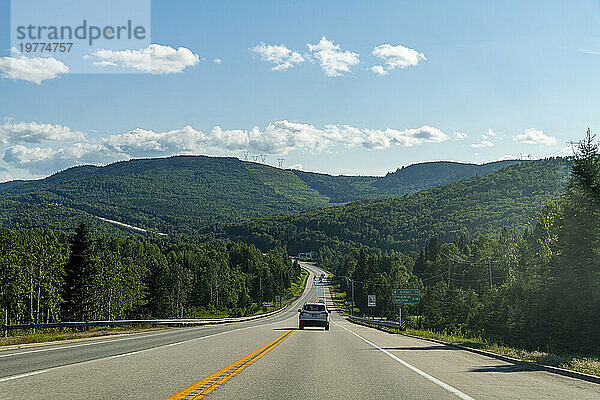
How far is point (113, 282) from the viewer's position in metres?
92.1

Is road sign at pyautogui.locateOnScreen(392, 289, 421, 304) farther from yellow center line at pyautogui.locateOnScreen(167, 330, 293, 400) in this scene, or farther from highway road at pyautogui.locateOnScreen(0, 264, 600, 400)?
yellow center line at pyautogui.locateOnScreen(167, 330, 293, 400)

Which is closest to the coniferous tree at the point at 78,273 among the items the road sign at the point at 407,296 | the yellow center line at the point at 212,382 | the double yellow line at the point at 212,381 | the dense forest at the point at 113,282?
the dense forest at the point at 113,282

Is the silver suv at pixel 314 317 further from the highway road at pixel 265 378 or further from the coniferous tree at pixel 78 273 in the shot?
the coniferous tree at pixel 78 273

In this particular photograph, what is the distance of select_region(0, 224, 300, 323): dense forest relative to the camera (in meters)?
58.8

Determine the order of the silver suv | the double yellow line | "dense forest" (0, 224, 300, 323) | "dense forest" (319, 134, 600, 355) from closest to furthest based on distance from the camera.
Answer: the double yellow line, the silver suv, "dense forest" (319, 134, 600, 355), "dense forest" (0, 224, 300, 323)

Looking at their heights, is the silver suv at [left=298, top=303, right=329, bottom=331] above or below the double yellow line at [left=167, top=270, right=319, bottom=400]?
below

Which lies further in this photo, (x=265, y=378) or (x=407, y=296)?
(x=407, y=296)

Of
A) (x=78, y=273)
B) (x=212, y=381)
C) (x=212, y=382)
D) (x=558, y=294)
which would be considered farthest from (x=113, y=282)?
(x=212, y=382)

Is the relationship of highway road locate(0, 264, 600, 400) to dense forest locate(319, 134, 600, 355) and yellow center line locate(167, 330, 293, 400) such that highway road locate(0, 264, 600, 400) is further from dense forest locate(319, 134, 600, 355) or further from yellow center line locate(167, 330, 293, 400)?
dense forest locate(319, 134, 600, 355)

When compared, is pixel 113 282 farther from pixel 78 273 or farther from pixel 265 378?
pixel 265 378

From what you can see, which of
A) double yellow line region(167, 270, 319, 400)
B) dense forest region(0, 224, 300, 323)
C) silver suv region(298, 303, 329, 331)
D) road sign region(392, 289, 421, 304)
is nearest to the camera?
double yellow line region(167, 270, 319, 400)

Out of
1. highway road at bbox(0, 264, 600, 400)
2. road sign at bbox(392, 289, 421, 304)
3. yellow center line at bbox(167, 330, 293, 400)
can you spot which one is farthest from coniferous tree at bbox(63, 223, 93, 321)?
yellow center line at bbox(167, 330, 293, 400)

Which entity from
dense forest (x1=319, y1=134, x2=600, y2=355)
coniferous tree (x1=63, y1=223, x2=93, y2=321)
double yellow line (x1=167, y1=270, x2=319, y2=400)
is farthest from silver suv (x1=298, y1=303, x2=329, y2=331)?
coniferous tree (x1=63, y1=223, x2=93, y2=321)

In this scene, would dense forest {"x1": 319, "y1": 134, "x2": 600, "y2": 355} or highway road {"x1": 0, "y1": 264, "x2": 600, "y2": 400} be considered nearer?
highway road {"x1": 0, "y1": 264, "x2": 600, "y2": 400}
